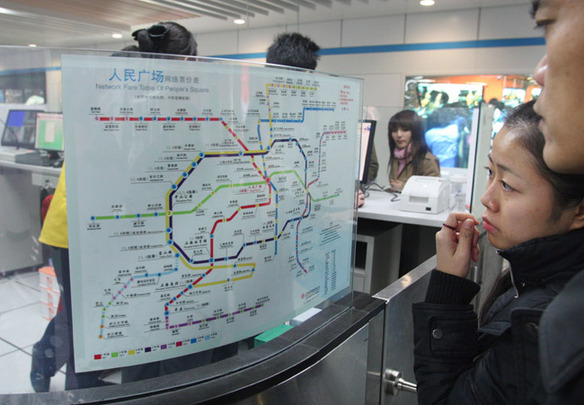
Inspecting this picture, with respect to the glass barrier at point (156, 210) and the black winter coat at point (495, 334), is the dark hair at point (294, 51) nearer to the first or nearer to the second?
the glass barrier at point (156, 210)

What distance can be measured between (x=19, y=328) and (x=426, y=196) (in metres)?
2.29

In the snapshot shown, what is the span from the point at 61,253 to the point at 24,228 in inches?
6.7

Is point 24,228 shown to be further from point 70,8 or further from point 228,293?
point 70,8

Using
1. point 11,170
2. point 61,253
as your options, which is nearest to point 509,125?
point 61,253

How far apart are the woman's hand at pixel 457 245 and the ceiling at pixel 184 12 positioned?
6.23 meters

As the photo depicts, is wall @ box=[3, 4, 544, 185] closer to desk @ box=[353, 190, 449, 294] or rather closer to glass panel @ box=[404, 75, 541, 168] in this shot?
glass panel @ box=[404, 75, 541, 168]

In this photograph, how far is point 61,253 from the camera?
750 millimetres

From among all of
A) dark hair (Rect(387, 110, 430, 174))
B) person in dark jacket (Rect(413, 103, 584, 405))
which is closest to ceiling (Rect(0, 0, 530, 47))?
dark hair (Rect(387, 110, 430, 174))

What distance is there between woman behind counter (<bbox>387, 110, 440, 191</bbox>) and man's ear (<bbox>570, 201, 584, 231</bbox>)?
257cm

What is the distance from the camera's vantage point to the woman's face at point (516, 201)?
82 cm

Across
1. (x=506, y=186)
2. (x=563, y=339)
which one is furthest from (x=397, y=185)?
(x=563, y=339)

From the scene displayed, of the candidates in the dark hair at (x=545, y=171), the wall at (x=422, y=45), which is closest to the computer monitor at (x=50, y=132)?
the dark hair at (x=545, y=171)

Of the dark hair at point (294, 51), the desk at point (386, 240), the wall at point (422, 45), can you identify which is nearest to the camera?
the dark hair at point (294, 51)

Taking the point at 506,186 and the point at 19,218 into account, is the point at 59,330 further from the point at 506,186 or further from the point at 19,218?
the point at 506,186
